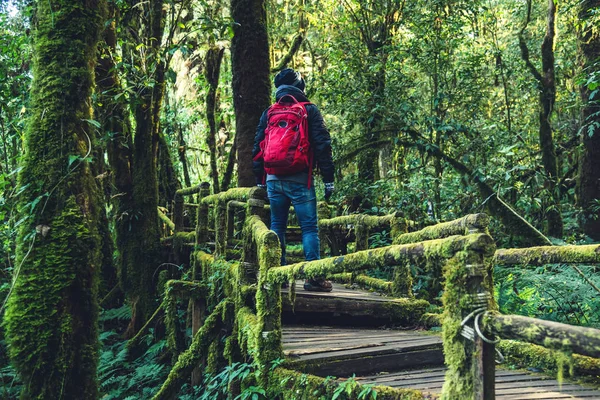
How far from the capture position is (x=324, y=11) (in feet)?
47.0

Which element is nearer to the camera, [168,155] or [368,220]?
[368,220]

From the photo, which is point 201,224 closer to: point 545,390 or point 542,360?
point 542,360

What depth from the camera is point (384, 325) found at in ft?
19.8

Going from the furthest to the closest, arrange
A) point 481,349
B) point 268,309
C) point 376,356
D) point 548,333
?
point 268,309 < point 376,356 < point 481,349 < point 548,333

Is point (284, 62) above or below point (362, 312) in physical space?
above

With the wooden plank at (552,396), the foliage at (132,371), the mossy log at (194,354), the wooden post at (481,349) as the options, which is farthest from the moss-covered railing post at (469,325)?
the foliage at (132,371)

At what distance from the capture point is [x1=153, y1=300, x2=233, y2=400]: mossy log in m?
6.85

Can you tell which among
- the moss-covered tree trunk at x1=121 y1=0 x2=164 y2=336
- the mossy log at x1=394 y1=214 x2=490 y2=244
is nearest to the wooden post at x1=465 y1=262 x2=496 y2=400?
the mossy log at x1=394 y1=214 x2=490 y2=244

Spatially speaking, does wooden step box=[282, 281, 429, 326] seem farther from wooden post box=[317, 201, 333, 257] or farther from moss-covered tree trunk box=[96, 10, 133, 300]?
moss-covered tree trunk box=[96, 10, 133, 300]

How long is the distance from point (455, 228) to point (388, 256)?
0.88 meters

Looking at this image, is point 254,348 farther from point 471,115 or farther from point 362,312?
point 471,115

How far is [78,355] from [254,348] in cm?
178

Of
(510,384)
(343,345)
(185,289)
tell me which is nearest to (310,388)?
(343,345)

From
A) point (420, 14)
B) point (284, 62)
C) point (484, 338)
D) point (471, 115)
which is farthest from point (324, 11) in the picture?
point (484, 338)
